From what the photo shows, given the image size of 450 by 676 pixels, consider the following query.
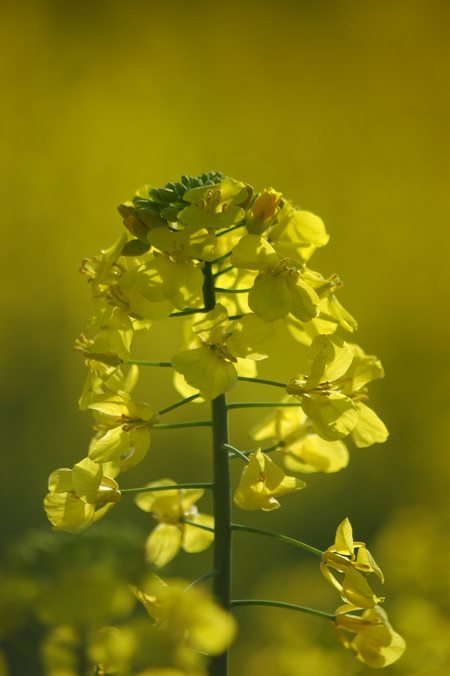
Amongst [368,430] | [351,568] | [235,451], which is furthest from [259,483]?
[368,430]

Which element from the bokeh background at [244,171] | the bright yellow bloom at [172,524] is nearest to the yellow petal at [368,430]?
the bright yellow bloom at [172,524]

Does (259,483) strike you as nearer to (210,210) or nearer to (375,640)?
(375,640)

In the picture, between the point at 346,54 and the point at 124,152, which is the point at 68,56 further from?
the point at 346,54

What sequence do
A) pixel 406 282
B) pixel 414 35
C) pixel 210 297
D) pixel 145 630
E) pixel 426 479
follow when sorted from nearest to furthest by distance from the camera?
pixel 145 630
pixel 210 297
pixel 426 479
pixel 406 282
pixel 414 35

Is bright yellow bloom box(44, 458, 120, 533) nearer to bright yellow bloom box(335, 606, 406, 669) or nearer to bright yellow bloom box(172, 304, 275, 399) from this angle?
bright yellow bloom box(172, 304, 275, 399)

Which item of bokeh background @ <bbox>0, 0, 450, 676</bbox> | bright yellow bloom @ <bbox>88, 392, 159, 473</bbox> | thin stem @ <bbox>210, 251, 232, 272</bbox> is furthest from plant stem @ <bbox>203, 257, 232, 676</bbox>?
bokeh background @ <bbox>0, 0, 450, 676</bbox>

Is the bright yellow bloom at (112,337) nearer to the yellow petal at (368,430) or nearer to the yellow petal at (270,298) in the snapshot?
the yellow petal at (270,298)

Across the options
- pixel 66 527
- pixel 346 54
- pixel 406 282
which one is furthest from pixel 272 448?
pixel 346 54
